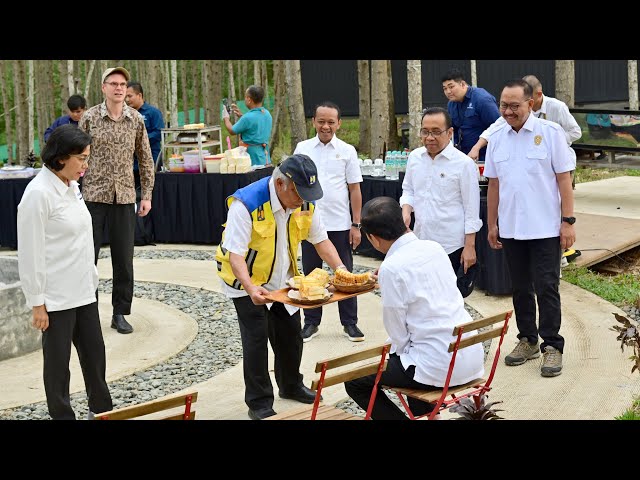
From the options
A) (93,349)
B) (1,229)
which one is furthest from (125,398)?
(1,229)

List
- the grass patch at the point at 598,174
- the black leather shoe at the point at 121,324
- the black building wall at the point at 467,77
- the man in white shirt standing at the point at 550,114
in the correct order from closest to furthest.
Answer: the black leather shoe at the point at 121,324, the man in white shirt standing at the point at 550,114, the grass patch at the point at 598,174, the black building wall at the point at 467,77

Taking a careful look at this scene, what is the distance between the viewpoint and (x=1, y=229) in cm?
1148

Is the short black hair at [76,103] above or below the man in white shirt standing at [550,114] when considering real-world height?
above

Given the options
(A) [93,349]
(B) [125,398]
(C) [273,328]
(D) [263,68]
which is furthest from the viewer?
(D) [263,68]

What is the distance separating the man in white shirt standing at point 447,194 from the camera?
6.51 meters

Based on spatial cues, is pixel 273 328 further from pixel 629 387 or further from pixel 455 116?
pixel 455 116

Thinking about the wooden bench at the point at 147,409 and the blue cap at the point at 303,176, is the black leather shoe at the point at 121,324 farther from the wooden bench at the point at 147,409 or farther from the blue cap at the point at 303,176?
the wooden bench at the point at 147,409

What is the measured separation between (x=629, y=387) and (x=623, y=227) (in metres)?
5.00

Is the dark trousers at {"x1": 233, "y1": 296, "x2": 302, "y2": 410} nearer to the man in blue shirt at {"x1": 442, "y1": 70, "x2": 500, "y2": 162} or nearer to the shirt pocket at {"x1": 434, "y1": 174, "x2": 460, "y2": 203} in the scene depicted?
the shirt pocket at {"x1": 434, "y1": 174, "x2": 460, "y2": 203}

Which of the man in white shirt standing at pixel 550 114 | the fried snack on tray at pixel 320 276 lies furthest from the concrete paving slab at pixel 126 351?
the man in white shirt standing at pixel 550 114

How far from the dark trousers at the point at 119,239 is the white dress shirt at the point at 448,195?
7.49 ft

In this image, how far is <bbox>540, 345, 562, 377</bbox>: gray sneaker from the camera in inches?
246

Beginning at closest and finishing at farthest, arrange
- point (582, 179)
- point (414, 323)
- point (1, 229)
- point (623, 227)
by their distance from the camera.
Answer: point (414, 323) < point (623, 227) < point (1, 229) < point (582, 179)

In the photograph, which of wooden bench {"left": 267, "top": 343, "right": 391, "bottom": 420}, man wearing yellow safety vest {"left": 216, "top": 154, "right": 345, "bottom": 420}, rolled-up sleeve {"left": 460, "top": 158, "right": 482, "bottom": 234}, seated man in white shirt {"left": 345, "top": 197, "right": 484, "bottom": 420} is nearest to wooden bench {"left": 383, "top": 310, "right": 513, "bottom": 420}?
seated man in white shirt {"left": 345, "top": 197, "right": 484, "bottom": 420}
